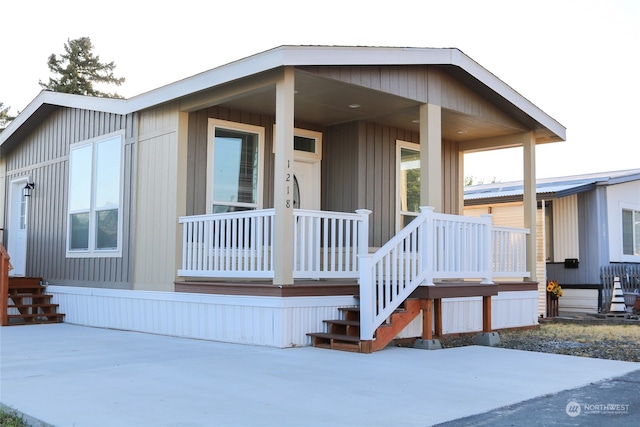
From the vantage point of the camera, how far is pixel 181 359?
22.8ft

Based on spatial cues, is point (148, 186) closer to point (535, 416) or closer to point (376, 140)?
point (376, 140)

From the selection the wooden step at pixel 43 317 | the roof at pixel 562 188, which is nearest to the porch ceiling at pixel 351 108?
the roof at pixel 562 188

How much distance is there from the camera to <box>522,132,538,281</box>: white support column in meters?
11.3

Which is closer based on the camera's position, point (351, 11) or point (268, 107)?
point (268, 107)

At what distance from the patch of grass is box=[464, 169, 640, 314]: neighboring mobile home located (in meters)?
11.6

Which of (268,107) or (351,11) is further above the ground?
(351,11)

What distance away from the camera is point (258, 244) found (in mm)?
8227

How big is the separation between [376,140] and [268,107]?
2.12 m

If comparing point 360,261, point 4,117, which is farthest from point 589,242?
point 4,117

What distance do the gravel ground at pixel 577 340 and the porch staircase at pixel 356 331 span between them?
94cm

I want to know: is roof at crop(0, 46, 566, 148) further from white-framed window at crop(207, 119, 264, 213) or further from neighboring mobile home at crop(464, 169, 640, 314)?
neighboring mobile home at crop(464, 169, 640, 314)

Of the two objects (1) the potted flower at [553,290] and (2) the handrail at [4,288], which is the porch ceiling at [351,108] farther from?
(2) the handrail at [4,288]

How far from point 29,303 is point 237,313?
19.4 ft

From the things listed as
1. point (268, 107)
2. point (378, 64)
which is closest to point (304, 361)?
point (378, 64)
